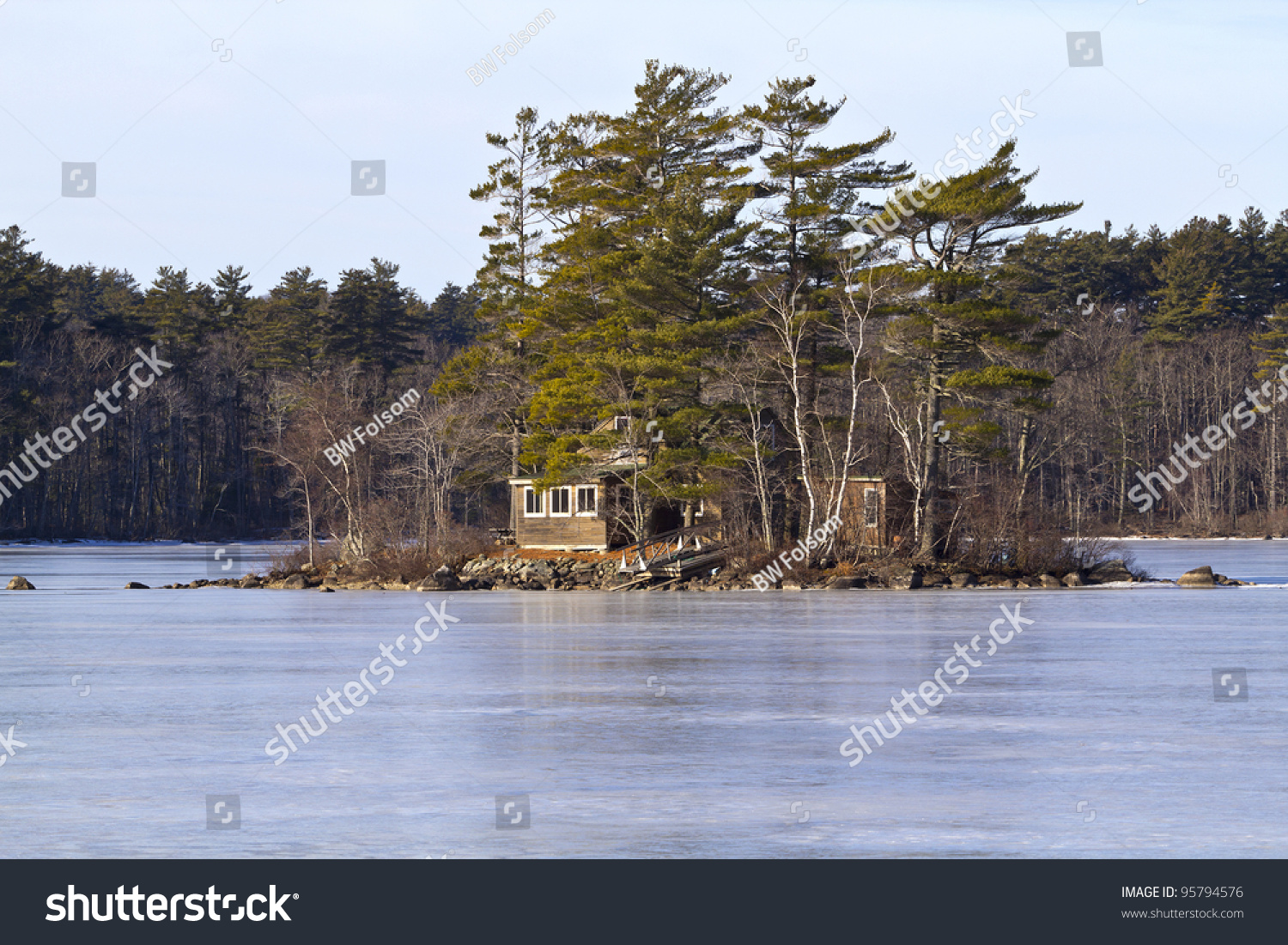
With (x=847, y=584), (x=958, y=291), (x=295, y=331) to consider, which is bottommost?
(x=847, y=584)

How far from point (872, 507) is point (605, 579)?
873 cm

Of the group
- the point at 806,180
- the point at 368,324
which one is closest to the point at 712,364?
the point at 806,180

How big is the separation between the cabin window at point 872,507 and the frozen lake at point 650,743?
17372mm

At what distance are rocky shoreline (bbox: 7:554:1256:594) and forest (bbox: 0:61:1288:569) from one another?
1.65 meters

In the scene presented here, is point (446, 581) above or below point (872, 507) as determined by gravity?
below

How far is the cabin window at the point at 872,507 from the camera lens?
4344 centimetres

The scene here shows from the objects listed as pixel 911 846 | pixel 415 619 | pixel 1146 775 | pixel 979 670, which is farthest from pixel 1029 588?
pixel 911 846

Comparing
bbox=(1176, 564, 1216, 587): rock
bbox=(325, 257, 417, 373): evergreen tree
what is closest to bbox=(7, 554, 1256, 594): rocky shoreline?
bbox=(1176, 564, 1216, 587): rock

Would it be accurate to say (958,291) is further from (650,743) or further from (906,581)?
(650,743)

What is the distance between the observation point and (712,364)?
4472 centimetres
